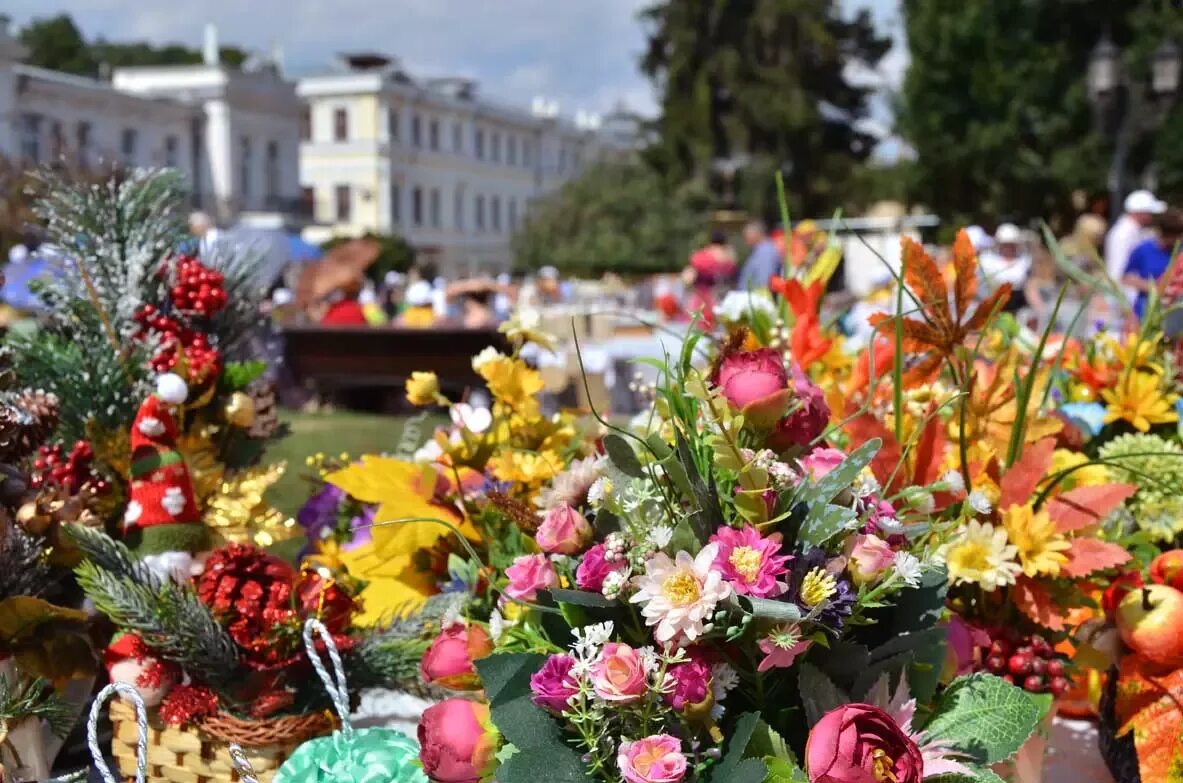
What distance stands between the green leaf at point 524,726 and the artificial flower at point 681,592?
16 cm

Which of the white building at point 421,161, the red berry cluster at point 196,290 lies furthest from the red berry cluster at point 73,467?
the white building at point 421,161

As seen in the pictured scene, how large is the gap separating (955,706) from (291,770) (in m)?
0.73

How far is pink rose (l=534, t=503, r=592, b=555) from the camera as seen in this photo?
1.32m

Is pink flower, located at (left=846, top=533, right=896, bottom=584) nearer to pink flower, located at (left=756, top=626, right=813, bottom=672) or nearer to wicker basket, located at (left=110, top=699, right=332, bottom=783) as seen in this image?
pink flower, located at (left=756, top=626, right=813, bottom=672)

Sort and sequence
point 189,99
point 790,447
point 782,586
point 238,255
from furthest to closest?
point 189,99, point 238,255, point 790,447, point 782,586

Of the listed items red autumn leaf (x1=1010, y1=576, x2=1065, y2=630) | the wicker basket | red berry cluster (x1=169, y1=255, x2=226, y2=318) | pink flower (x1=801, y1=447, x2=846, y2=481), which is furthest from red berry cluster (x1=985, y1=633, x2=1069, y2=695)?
red berry cluster (x1=169, y1=255, x2=226, y2=318)

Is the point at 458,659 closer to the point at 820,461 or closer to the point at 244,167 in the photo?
the point at 820,461

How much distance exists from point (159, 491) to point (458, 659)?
522 mm

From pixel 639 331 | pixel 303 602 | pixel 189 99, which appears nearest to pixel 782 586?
pixel 303 602

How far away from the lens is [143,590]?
5.00 ft

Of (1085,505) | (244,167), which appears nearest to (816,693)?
(1085,505)

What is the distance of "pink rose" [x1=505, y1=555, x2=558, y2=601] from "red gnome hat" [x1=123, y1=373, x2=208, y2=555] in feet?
1.91

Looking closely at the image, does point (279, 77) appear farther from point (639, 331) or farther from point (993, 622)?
point (993, 622)

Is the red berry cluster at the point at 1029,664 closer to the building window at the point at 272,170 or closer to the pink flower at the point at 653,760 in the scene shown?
the pink flower at the point at 653,760
